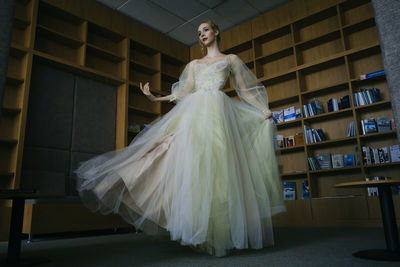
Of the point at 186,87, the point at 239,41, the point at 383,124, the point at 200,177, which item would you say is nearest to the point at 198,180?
the point at 200,177

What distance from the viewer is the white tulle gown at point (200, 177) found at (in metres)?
1.75

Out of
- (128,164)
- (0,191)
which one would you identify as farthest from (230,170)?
(0,191)

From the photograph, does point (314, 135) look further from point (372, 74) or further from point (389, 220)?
point (389, 220)

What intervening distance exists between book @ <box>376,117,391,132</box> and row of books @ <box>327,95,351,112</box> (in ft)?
1.33

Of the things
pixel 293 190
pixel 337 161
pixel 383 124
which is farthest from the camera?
pixel 293 190

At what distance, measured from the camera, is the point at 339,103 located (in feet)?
13.9

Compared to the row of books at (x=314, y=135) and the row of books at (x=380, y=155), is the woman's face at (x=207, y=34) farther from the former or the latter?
the row of books at (x=380, y=155)

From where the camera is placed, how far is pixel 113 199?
1.95m

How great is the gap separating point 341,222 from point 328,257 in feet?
8.20

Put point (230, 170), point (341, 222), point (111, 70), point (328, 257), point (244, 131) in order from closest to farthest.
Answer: point (328, 257) → point (230, 170) → point (244, 131) → point (341, 222) → point (111, 70)

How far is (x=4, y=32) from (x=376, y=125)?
13.3 ft

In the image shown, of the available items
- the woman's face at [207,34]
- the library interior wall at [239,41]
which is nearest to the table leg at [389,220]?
the woman's face at [207,34]

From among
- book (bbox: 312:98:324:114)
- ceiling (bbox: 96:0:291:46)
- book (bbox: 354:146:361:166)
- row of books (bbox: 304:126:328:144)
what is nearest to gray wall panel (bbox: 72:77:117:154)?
ceiling (bbox: 96:0:291:46)

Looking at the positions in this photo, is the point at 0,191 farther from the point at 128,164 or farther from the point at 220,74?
the point at 220,74
